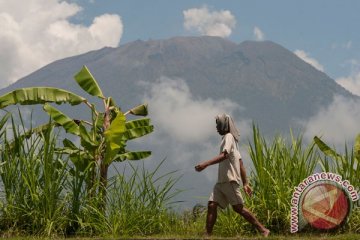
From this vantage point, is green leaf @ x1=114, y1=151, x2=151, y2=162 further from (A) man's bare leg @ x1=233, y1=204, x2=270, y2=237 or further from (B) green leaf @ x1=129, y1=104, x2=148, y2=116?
(A) man's bare leg @ x1=233, y1=204, x2=270, y2=237

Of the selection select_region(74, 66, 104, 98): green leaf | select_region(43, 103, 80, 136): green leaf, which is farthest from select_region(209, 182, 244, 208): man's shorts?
select_region(74, 66, 104, 98): green leaf

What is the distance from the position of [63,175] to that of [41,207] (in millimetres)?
551

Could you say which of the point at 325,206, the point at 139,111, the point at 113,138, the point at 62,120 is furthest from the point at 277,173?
the point at 139,111

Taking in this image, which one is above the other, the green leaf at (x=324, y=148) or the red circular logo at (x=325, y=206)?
the green leaf at (x=324, y=148)

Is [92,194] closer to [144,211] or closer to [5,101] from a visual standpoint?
[144,211]

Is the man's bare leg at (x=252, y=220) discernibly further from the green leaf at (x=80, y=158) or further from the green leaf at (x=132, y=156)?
the green leaf at (x=132, y=156)

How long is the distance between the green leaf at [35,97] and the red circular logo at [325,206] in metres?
5.22

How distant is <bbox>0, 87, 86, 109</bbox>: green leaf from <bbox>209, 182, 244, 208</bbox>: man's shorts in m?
4.67

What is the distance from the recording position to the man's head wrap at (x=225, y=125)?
8.16 metres

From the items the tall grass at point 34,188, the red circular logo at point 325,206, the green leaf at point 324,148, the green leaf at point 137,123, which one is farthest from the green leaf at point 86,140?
the green leaf at point 324,148

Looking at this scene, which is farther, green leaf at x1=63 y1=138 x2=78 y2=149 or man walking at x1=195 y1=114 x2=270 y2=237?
green leaf at x1=63 y1=138 x2=78 y2=149

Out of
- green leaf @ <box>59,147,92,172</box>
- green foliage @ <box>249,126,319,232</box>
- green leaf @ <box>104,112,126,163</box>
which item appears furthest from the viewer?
green leaf @ <box>104,112,126,163</box>

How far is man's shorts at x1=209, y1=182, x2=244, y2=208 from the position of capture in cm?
815

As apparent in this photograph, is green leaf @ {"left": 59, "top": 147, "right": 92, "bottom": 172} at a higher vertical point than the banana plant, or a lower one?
lower
